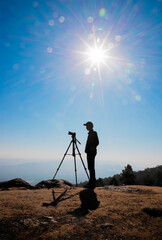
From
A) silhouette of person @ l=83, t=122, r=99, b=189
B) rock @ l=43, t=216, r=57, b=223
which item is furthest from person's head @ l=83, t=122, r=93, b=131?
rock @ l=43, t=216, r=57, b=223

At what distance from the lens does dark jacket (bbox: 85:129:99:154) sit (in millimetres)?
8202

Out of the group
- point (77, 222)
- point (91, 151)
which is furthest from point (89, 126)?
point (77, 222)

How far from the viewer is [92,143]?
27.1ft

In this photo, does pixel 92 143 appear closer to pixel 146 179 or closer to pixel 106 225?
pixel 106 225

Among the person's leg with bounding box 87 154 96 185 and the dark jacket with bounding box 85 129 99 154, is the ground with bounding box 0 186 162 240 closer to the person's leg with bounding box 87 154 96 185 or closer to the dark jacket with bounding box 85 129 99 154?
the person's leg with bounding box 87 154 96 185

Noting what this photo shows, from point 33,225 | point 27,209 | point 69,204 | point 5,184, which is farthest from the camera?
point 5,184

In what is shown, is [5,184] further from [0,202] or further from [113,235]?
[113,235]

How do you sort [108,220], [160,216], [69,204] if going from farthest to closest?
[69,204], [160,216], [108,220]

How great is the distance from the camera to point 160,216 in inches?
155

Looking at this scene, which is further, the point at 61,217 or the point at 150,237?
the point at 61,217

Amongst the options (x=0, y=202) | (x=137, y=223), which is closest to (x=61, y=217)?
(x=137, y=223)

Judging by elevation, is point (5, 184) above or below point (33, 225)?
above

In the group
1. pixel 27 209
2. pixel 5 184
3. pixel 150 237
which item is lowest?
pixel 150 237

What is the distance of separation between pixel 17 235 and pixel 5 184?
8.90m
